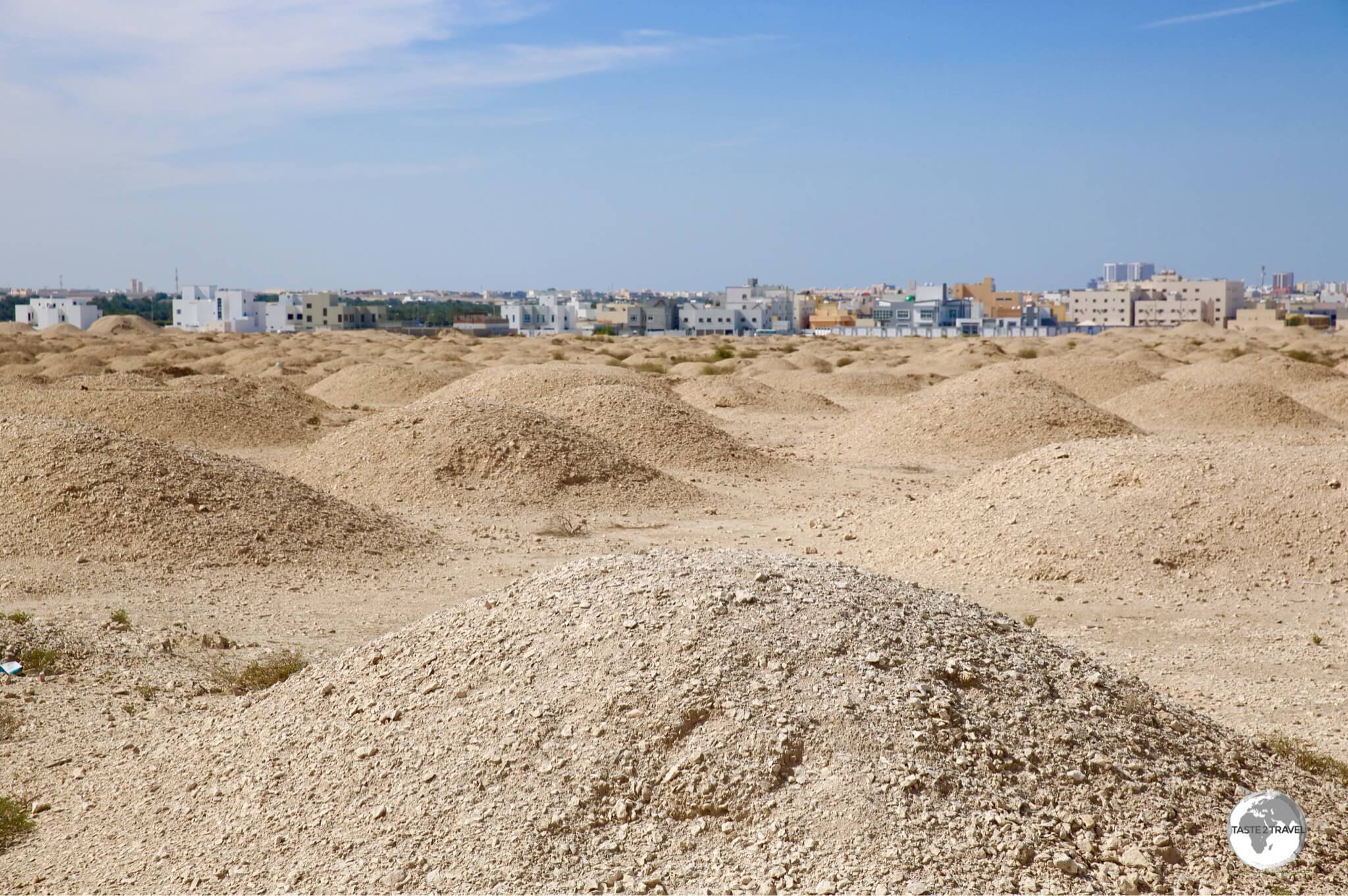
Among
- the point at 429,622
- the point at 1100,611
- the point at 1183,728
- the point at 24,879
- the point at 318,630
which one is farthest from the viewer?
the point at 1100,611

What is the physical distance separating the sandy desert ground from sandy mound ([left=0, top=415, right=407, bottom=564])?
0.04 meters

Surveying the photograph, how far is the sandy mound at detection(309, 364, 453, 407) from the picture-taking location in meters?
25.6

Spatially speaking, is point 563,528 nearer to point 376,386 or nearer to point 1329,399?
point 376,386

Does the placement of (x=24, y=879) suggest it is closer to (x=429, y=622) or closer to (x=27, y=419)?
(x=429, y=622)

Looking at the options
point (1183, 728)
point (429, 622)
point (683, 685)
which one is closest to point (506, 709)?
point (683, 685)

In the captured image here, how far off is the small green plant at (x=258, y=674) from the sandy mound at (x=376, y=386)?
18006mm

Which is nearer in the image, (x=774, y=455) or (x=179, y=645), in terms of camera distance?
(x=179, y=645)

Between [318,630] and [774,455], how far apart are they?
10.6 metres

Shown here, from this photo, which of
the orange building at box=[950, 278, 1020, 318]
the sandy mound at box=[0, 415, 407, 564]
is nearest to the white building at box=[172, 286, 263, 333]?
the orange building at box=[950, 278, 1020, 318]

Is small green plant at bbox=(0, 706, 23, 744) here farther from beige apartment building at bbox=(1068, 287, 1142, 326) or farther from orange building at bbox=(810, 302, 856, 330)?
beige apartment building at bbox=(1068, 287, 1142, 326)

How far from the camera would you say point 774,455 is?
17938mm

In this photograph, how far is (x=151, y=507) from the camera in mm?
10391

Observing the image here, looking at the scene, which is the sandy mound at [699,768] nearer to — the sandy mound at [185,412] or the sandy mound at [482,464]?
the sandy mound at [482,464]

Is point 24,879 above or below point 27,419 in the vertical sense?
below
